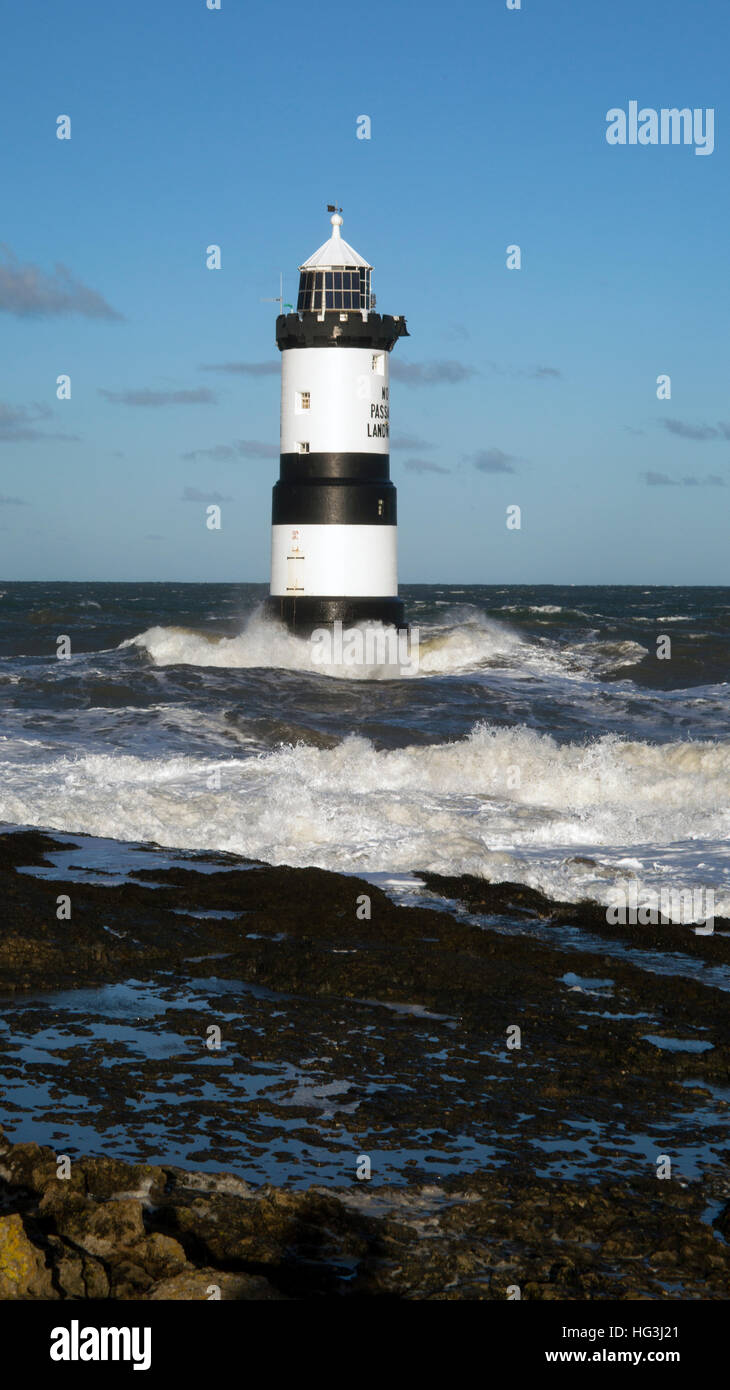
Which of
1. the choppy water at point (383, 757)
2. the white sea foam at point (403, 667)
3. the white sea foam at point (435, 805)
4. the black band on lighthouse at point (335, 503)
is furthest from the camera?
the white sea foam at point (403, 667)

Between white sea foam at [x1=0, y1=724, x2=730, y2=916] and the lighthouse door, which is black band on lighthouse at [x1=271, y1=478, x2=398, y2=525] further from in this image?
white sea foam at [x1=0, y1=724, x2=730, y2=916]

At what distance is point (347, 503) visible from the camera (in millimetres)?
23562

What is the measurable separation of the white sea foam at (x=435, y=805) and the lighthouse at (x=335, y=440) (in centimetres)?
653

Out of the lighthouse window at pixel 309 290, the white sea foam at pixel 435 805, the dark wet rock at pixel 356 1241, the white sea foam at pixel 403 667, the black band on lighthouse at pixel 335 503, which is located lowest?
the dark wet rock at pixel 356 1241

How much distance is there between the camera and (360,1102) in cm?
579

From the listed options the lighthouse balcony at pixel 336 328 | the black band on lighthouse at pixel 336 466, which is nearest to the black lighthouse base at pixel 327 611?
the black band on lighthouse at pixel 336 466

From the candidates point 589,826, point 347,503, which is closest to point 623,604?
point 347,503

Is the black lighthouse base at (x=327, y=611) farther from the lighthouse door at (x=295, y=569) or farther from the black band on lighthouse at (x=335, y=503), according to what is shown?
the black band on lighthouse at (x=335, y=503)

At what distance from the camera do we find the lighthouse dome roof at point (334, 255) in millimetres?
23703

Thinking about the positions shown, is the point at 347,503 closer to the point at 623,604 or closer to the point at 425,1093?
the point at 425,1093

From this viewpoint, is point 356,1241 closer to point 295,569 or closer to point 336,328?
point 295,569

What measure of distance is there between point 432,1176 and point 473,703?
17.7 meters

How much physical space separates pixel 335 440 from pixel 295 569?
2.37 metres

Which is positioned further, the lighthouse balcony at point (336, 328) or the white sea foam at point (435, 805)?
the lighthouse balcony at point (336, 328)
